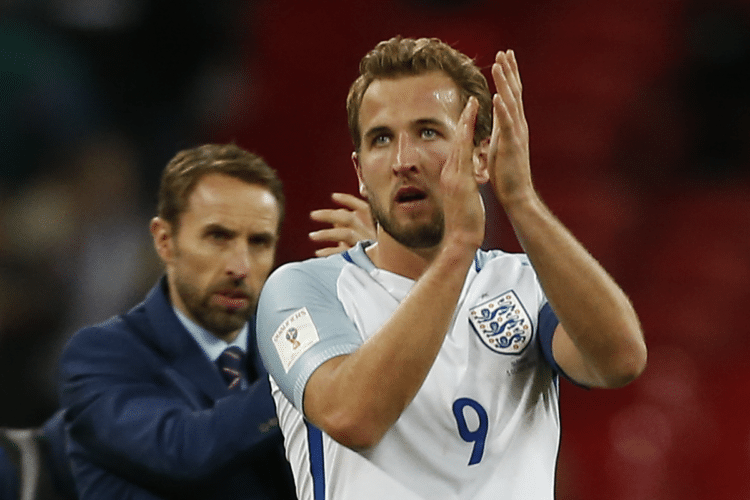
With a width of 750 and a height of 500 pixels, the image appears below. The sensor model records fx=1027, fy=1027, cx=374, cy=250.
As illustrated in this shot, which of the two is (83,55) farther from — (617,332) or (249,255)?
(617,332)

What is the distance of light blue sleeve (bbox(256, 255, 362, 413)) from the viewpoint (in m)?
1.89

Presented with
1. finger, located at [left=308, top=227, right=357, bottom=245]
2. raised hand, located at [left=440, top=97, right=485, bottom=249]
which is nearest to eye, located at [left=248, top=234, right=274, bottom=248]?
finger, located at [left=308, top=227, right=357, bottom=245]

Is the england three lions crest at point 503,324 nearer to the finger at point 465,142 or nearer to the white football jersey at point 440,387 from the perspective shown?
the white football jersey at point 440,387

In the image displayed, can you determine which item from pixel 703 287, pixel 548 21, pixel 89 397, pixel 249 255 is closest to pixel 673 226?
pixel 703 287

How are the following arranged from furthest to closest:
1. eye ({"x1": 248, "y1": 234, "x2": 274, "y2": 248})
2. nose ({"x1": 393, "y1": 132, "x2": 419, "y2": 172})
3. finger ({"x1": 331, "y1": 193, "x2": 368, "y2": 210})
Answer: eye ({"x1": 248, "y1": 234, "x2": 274, "y2": 248}), finger ({"x1": 331, "y1": 193, "x2": 368, "y2": 210}), nose ({"x1": 393, "y1": 132, "x2": 419, "y2": 172})

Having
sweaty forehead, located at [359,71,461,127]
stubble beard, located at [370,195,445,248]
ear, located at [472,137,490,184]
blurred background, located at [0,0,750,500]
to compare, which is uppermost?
sweaty forehead, located at [359,71,461,127]

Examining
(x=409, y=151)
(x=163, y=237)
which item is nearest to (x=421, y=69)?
(x=409, y=151)

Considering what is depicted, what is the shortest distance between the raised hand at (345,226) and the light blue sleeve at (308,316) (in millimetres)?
469

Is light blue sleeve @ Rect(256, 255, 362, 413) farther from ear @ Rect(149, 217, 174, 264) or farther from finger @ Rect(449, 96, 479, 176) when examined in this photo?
ear @ Rect(149, 217, 174, 264)

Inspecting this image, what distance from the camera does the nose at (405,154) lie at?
2.03 metres

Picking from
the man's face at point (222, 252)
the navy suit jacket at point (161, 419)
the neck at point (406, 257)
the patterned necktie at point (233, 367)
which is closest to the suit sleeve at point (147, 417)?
the navy suit jacket at point (161, 419)

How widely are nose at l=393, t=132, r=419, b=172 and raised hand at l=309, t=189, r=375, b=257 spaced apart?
2.00ft

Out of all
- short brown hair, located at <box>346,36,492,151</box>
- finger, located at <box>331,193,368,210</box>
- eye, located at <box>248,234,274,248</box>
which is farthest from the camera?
eye, located at <box>248,234,274,248</box>

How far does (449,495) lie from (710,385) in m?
3.51
